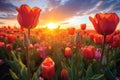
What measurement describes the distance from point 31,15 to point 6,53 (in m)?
2.21

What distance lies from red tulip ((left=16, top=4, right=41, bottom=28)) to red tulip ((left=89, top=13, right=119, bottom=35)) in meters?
0.48

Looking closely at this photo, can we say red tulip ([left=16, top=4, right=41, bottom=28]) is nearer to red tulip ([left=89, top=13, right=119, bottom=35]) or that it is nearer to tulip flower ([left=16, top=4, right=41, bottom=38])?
tulip flower ([left=16, top=4, right=41, bottom=38])

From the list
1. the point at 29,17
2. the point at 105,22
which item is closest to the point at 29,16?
the point at 29,17

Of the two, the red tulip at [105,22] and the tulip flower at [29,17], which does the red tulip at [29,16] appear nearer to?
the tulip flower at [29,17]

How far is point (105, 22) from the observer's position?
177 centimetres

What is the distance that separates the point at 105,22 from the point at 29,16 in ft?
2.09

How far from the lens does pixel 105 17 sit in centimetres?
178

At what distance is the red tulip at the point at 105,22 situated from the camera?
5.74ft

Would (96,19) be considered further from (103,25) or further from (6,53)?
(6,53)

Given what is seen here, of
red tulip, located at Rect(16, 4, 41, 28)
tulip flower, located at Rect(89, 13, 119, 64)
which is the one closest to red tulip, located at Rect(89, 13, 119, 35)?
tulip flower, located at Rect(89, 13, 119, 64)

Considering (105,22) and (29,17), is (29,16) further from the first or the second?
(105,22)

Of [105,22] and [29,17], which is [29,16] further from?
[105,22]

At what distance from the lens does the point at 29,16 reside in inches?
71.7

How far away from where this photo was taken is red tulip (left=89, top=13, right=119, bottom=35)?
68.8 inches
